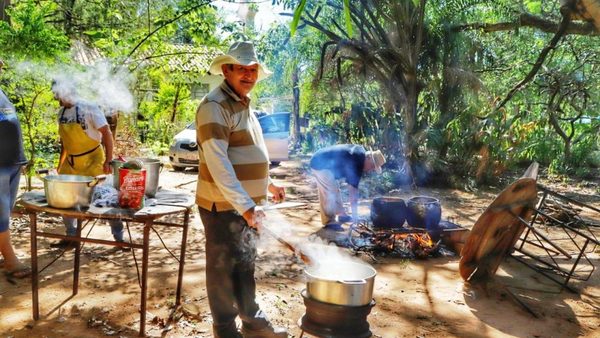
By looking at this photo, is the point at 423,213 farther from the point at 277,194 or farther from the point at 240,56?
the point at 240,56

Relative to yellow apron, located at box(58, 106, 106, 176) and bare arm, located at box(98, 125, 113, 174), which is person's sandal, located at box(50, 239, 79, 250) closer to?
yellow apron, located at box(58, 106, 106, 176)

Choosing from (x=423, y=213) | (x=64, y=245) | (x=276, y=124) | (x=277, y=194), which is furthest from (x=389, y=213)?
(x=276, y=124)

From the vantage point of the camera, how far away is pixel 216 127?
261cm

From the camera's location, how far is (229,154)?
2785 mm

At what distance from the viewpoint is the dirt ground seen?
139 inches

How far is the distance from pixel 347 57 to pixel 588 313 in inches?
339

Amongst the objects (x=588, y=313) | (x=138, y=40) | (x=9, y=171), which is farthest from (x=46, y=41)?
(x=588, y=313)

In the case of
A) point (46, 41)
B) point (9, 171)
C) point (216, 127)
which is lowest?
point (9, 171)

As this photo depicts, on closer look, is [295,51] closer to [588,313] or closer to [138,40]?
[138,40]

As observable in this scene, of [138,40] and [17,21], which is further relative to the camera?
[138,40]

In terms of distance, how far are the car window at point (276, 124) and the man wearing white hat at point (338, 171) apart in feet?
25.2

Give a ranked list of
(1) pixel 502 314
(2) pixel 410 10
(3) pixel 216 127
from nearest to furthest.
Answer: (3) pixel 216 127
(1) pixel 502 314
(2) pixel 410 10

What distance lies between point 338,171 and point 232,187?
4.16 metres

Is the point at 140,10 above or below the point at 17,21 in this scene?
above
